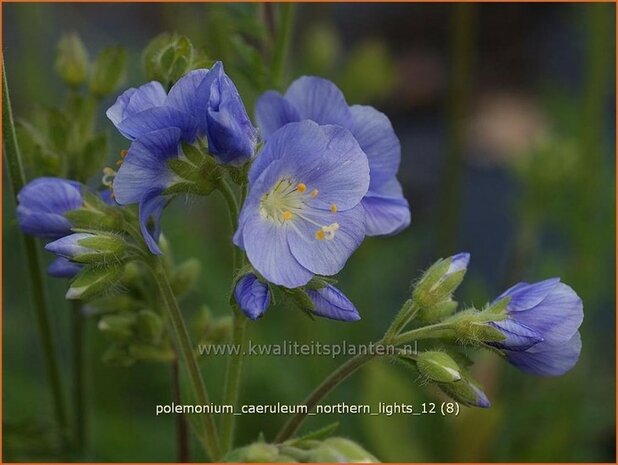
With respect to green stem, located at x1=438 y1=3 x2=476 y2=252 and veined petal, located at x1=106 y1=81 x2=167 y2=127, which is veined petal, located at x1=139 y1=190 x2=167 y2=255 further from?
green stem, located at x1=438 y1=3 x2=476 y2=252

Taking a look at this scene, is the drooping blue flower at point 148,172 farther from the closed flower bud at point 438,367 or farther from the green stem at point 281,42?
the green stem at point 281,42

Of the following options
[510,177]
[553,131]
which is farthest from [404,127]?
[553,131]

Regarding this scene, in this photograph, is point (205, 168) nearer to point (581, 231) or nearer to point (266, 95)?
point (266, 95)

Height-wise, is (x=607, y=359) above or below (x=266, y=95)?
below

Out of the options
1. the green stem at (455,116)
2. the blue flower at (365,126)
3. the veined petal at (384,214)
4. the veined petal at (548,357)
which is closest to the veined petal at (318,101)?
Answer: the blue flower at (365,126)

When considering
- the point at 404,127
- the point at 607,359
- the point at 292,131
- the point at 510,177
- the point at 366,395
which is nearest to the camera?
the point at 292,131

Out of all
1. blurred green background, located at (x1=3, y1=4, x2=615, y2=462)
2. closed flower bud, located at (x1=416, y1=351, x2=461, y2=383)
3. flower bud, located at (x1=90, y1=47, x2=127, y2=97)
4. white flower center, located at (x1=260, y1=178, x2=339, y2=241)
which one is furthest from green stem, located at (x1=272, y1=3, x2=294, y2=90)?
closed flower bud, located at (x1=416, y1=351, x2=461, y2=383)
